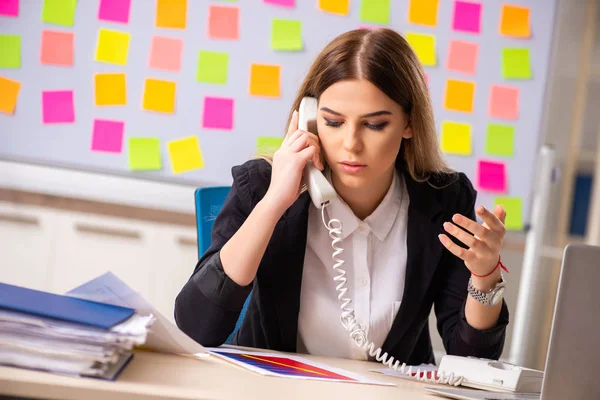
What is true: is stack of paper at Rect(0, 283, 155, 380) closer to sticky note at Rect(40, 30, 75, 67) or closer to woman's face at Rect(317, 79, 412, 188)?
woman's face at Rect(317, 79, 412, 188)

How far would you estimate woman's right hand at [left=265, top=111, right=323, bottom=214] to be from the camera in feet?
4.16

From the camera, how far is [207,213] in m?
1.63

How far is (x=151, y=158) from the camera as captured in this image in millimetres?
2713

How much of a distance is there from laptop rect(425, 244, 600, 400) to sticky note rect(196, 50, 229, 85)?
2.05 metres

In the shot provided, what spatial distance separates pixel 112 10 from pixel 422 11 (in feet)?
3.97

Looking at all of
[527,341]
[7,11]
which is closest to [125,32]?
[7,11]

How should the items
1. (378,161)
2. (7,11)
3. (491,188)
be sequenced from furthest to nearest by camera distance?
1. (491,188)
2. (7,11)
3. (378,161)

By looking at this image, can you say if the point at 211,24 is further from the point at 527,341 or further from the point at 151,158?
the point at 527,341

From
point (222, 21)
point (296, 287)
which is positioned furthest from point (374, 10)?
point (296, 287)

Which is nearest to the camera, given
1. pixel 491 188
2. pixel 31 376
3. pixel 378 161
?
pixel 31 376

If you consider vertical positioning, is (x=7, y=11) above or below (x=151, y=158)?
above

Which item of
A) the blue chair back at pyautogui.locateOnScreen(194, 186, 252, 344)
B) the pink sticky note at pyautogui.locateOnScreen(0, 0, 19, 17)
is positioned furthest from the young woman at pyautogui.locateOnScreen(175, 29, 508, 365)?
the pink sticky note at pyautogui.locateOnScreen(0, 0, 19, 17)

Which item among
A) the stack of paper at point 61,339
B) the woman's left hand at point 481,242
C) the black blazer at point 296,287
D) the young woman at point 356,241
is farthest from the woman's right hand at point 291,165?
the stack of paper at point 61,339

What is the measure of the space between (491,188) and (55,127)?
5.65 ft
